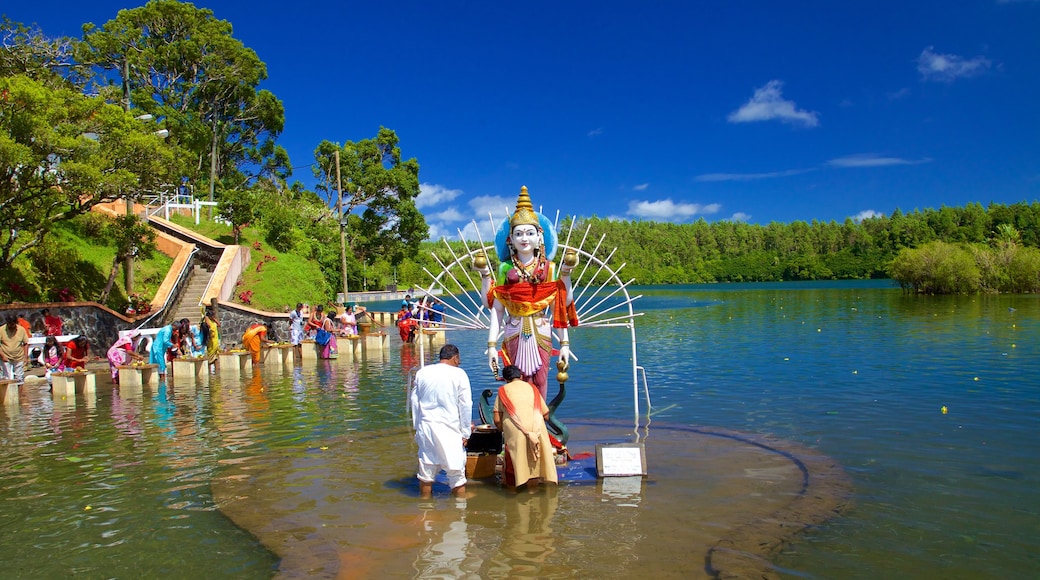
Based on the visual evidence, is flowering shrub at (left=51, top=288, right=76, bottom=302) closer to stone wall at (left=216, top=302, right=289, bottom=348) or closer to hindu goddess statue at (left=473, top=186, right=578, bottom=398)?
stone wall at (left=216, top=302, right=289, bottom=348)

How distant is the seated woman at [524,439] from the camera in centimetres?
718

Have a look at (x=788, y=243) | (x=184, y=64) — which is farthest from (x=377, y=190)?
(x=788, y=243)

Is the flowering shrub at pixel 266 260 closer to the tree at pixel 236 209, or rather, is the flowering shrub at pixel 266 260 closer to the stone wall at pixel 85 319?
the tree at pixel 236 209

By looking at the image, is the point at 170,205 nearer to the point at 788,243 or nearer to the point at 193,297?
the point at 193,297

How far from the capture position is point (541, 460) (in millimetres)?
7254

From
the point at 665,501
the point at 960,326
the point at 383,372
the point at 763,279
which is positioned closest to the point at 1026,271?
the point at 960,326

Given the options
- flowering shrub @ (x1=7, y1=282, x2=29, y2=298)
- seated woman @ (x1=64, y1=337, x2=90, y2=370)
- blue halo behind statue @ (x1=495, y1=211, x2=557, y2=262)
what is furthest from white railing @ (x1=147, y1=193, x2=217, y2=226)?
blue halo behind statue @ (x1=495, y1=211, x2=557, y2=262)

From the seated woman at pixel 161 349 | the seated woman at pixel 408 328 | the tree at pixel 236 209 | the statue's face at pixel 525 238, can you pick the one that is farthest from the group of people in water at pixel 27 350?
the tree at pixel 236 209

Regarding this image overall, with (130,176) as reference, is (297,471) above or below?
below

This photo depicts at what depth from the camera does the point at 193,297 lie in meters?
24.7

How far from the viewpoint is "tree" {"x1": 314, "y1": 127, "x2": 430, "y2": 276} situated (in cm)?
4978

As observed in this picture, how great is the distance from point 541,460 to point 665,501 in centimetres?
126

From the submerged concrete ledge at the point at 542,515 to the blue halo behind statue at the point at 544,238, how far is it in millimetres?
2538

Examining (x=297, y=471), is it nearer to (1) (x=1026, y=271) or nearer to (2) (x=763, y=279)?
(1) (x=1026, y=271)
